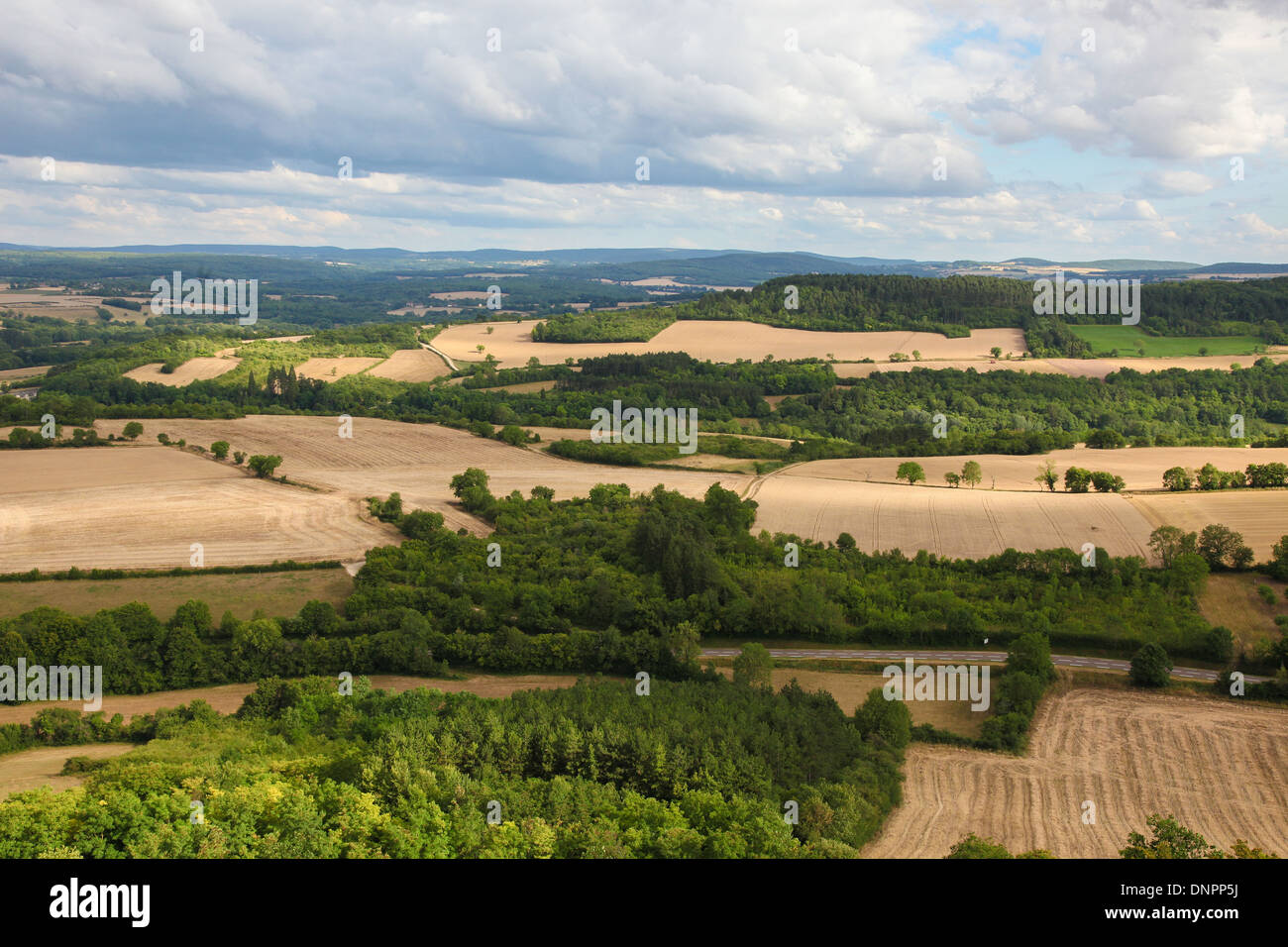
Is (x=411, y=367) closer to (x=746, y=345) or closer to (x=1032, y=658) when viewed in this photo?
(x=746, y=345)

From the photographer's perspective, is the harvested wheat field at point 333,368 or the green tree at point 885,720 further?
the harvested wheat field at point 333,368

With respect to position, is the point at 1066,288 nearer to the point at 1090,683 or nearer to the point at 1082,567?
the point at 1082,567

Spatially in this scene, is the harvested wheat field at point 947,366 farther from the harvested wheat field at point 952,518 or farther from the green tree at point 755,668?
the green tree at point 755,668

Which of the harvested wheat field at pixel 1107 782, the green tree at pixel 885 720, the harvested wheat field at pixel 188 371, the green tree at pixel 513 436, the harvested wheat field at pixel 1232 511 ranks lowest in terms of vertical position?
the harvested wheat field at pixel 1107 782

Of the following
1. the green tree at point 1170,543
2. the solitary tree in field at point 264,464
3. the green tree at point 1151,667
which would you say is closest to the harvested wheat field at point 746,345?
the solitary tree in field at point 264,464

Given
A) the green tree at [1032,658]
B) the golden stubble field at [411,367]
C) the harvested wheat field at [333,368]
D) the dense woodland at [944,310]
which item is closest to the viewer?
the green tree at [1032,658]
